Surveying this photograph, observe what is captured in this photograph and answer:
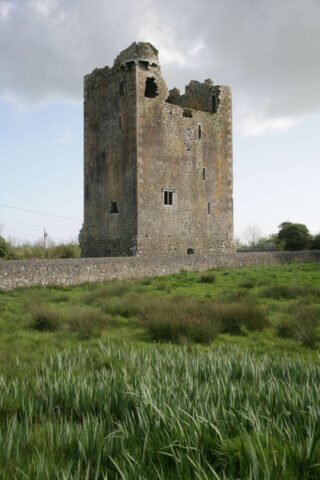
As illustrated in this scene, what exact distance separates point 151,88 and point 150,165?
467 centimetres

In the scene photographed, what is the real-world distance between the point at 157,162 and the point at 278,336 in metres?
16.8

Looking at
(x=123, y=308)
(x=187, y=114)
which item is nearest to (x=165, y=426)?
(x=123, y=308)

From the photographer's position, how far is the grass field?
8.79 feet

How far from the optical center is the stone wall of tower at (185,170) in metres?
22.5

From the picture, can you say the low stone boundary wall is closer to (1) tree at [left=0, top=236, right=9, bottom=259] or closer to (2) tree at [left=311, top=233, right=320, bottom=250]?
(1) tree at [left=0, top=236, right=9, bottom=259]

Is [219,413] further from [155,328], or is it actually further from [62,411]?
[155,328]

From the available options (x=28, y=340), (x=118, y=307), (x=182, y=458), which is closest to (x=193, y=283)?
(x=118, y=307)

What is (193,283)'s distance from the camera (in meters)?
15.4

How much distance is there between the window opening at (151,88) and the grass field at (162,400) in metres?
17.7

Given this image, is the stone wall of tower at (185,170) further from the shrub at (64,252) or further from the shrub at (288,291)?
the shrub at (288,291)

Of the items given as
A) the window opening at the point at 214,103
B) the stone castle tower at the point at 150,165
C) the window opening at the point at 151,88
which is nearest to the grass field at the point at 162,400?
the stone castle tower at the point at 150,165

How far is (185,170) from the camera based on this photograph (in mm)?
24797

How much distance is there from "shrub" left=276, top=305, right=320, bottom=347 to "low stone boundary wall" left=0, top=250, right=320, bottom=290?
838 cm

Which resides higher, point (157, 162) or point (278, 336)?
point (157, 162)
